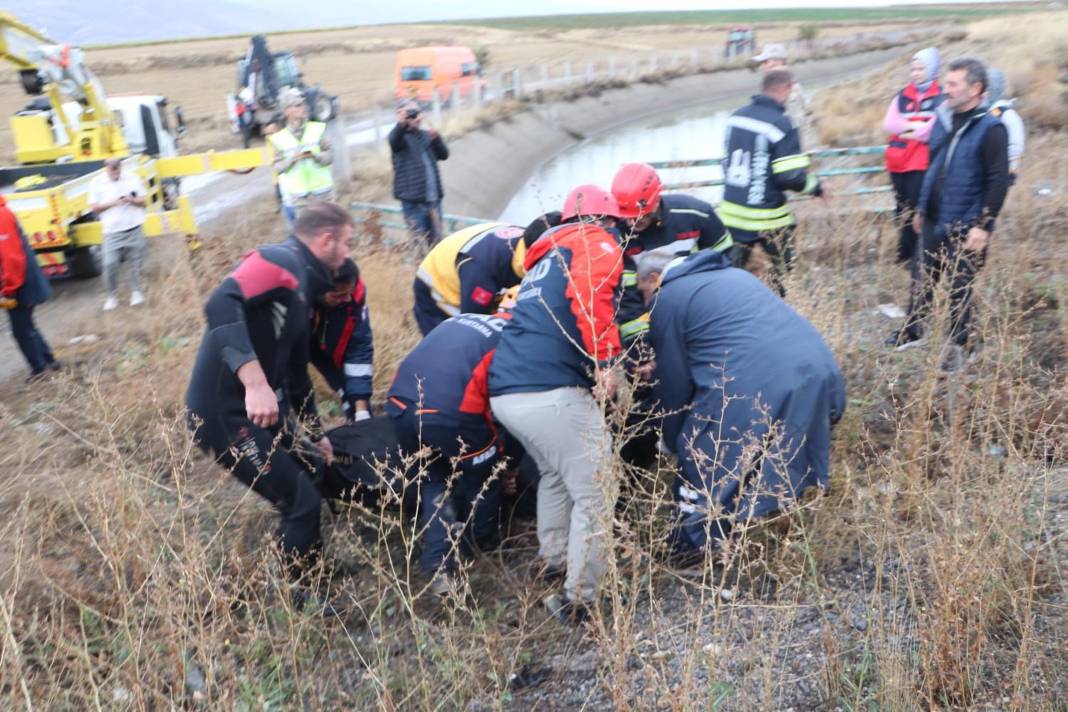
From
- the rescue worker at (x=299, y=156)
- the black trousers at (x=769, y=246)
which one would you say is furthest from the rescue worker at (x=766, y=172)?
the rescue worker at (x=299, y=156)

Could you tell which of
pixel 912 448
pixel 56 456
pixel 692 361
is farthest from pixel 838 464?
pixel 56 456

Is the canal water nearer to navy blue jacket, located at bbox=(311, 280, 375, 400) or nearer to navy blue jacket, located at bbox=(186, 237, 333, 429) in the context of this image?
navy blue jacket, located at bbox=(311, 280, 375, 400)

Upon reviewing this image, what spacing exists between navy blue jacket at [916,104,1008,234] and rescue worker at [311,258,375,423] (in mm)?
3368

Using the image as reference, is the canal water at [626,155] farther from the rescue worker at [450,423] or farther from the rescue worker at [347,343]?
the rescue worker at [450,423]

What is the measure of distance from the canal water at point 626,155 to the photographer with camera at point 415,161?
5501mm

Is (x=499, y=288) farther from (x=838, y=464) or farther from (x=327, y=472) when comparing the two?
(x=838, y=464)

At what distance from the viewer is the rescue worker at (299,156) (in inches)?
338

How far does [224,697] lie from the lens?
2.19 metres

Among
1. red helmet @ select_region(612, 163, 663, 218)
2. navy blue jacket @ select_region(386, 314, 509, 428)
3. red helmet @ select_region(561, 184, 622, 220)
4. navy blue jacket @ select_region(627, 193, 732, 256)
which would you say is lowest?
navy blue jacket @ select_region(386, 314, 509, 428)

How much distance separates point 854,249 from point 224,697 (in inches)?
281

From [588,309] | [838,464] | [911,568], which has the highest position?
[588,309]

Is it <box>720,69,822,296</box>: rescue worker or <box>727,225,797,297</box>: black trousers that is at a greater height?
<box>720,69,822,296</box>: rescue worker

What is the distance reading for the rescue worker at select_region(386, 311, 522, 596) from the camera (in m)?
3.60

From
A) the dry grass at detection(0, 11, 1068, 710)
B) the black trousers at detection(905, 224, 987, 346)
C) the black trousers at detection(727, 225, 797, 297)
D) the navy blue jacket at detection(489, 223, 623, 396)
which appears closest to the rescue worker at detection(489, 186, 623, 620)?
the navy blue jacket at detection(489, 223, 623, 396)
